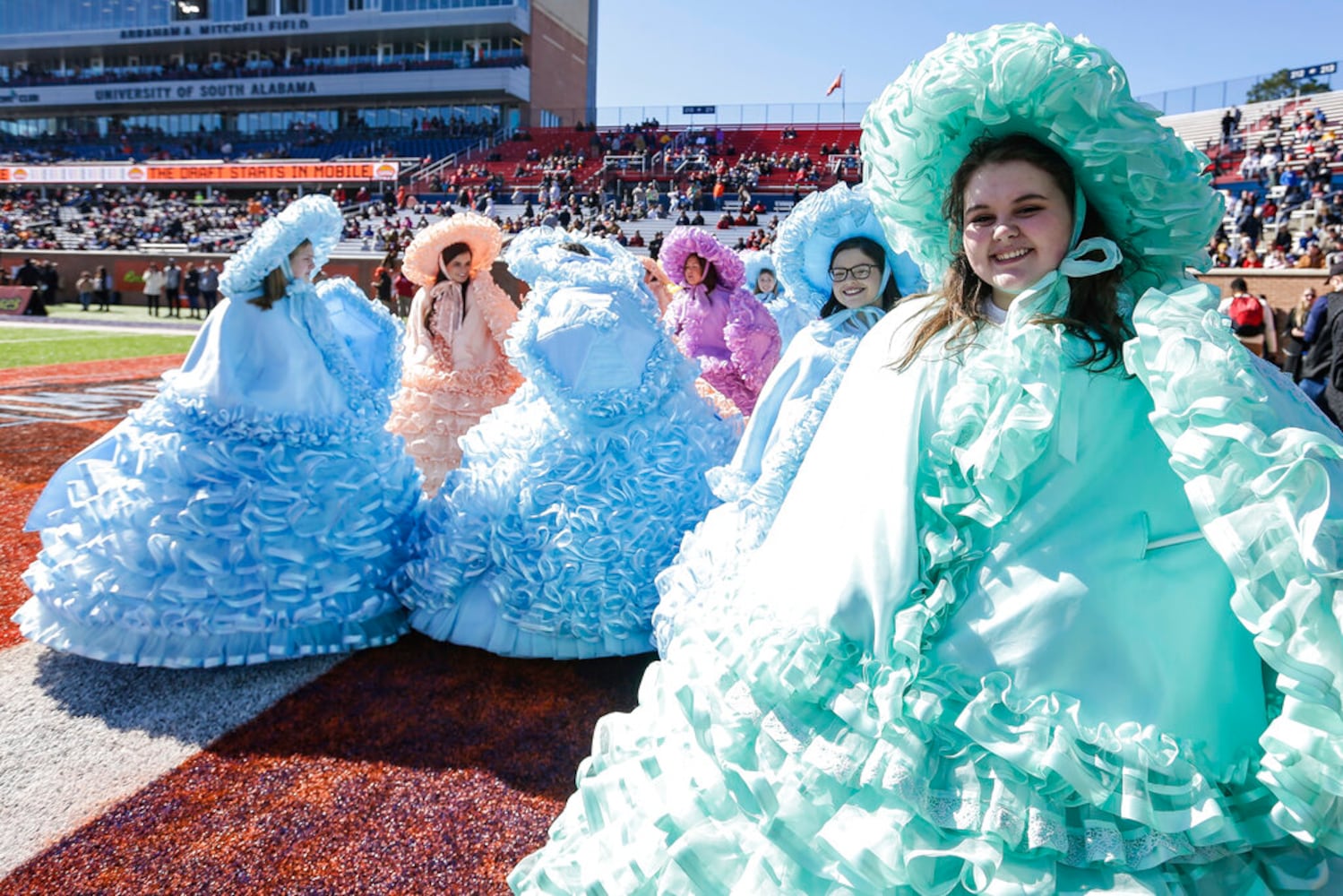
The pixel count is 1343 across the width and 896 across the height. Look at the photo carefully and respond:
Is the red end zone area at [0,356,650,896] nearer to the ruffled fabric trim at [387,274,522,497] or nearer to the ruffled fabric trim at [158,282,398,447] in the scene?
the ruffled fabric trim at [158,282,398,447]

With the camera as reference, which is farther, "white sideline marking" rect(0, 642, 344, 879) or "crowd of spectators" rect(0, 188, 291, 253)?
"crowd of spectators" rect(0, 188, 291, 253)

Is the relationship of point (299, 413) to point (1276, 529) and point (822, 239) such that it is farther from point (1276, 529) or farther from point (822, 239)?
point (1276, 529)

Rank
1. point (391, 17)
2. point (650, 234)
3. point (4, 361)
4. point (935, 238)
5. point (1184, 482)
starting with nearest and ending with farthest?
1. point (1184, 482)
2. point (935, 238)
3. point (4, 361)
4. point (650, 234)
5. point (391, 17)

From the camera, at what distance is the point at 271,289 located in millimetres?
3699

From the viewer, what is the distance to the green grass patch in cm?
1394

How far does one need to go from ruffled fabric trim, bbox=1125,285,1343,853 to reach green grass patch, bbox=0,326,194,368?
15432 millimetres

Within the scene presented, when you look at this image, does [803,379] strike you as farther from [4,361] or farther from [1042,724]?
[4,361]

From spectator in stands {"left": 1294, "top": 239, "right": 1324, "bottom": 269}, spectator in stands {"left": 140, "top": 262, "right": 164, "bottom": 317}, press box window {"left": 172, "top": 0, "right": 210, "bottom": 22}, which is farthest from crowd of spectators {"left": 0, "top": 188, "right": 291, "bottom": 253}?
spectator in stands {"left": 1294, "top": 239, "right": 1324, "bottom": 269}

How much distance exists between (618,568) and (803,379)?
1.04 meters

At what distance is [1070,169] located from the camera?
140 centimetres

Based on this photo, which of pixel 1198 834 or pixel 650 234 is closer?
pixel 1198 834

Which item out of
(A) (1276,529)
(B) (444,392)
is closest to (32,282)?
(B) (444,392)

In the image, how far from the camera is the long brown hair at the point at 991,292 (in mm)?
1340

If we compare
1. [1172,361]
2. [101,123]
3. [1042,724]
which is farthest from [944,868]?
[101,123]
